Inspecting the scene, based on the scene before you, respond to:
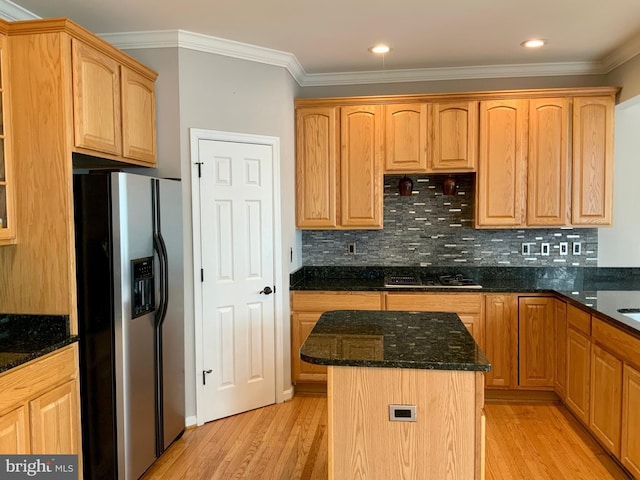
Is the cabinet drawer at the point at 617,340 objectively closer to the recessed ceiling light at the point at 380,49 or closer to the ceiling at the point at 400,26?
the ceiling at the point at 400,26

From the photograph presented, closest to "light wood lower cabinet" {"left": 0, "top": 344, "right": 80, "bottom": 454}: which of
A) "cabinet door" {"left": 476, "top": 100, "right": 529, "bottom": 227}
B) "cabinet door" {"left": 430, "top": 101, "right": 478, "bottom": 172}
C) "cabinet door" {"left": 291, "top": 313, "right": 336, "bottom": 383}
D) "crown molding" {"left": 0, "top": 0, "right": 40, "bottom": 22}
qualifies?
"cabinet door" {"left": 291, "top": 313, "right": 336, "bottom": 383}

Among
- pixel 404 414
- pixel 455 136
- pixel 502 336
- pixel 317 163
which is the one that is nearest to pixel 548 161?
pixel 455 136

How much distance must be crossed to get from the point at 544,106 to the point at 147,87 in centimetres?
291

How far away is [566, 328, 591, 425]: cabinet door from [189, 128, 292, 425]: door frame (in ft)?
6.61

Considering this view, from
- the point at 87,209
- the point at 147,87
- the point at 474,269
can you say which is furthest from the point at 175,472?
the point at 474,269

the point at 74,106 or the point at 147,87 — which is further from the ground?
the point at 147,87

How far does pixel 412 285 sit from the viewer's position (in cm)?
372

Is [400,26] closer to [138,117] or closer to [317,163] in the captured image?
[317,163]

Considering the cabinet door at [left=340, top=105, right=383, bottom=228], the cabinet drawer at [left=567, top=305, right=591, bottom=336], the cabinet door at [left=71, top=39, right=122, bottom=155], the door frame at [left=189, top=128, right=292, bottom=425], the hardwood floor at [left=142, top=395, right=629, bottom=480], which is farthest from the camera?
the cabinet door at [left=340, top=105, right=383, bottom=228]

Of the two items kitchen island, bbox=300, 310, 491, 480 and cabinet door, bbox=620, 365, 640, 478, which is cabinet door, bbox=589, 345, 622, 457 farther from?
kitchen island, bbox=300, 310, 491, 480

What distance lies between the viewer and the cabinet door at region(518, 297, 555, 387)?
3510 millimetres

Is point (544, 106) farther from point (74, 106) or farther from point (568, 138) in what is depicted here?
point (74, 106)

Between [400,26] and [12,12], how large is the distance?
2.27 metres

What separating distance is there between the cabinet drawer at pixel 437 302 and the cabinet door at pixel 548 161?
856mm
